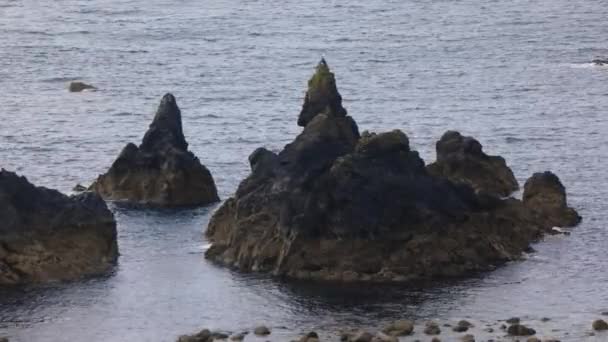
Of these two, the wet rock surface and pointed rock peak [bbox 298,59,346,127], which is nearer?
the wet rock surface

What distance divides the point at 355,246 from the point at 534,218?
12.9 meters

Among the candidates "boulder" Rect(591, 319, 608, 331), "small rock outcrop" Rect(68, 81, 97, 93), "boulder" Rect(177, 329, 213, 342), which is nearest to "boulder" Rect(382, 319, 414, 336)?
"boulder" Rect(177, 329, 213, 342)

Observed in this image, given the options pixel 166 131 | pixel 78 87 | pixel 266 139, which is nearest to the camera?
pixel 166 131

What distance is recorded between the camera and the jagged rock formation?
95688 mm

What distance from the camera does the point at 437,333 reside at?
83875 millimetres

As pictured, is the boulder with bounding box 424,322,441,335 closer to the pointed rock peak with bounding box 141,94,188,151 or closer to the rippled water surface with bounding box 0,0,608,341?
the rippled water surface with bounding box 0,0,608,341

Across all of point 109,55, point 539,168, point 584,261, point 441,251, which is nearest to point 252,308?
point 441,251

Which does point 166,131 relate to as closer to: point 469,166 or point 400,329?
point 469,166

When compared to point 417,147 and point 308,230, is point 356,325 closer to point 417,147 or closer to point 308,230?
point 308,230

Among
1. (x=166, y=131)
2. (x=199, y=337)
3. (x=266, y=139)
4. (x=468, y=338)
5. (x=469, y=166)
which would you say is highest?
(x=166, y=131)

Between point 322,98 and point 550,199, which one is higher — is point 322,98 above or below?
above

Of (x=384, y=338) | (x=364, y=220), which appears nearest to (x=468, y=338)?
(x=384, y=338)

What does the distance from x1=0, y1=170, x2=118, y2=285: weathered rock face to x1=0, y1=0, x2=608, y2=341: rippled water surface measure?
5.03ft

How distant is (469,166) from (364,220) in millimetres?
16783
